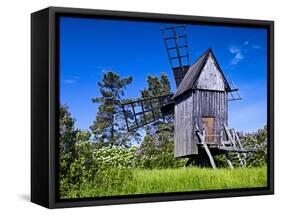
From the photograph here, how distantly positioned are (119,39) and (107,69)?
16.3 inches

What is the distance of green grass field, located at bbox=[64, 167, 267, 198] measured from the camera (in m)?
10.5

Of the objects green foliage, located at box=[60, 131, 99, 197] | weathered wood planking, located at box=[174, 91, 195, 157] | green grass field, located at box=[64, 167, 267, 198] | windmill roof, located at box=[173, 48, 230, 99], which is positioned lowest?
green grass field, located at box=[64, 167, 267, 198]

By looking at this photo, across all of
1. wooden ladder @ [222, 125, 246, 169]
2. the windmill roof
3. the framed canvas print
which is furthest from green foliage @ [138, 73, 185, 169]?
wooden ladder @ [222, 125, 246, 169]

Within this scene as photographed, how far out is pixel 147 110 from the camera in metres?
10.9

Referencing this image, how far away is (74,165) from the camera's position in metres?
10.3

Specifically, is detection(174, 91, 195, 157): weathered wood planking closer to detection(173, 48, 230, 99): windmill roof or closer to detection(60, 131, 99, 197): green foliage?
detection(173, 48, 230, 99): windmill roof

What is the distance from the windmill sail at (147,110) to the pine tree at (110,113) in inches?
3.8

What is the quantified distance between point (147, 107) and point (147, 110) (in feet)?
0.13

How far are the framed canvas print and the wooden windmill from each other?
13 millimetres

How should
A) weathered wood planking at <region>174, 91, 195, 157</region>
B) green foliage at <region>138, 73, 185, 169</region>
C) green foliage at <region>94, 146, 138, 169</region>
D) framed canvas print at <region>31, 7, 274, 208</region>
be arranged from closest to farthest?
framed canvas print at <region>31, 7, 274, 208</region> < green foliage at <region>94, 146, 138, 169</region> < green foliage at <region>138, 73, 185, 169</region> < weathered wood planking at <region>174, 91, 195, 157</region>

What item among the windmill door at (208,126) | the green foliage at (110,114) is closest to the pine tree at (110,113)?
the green foliage at (110,114)

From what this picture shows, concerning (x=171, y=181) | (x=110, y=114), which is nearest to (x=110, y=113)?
(x=110, y=114)

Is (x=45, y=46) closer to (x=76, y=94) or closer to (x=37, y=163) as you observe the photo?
(x=76, y=94)

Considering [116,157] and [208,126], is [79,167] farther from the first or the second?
[208,126]
